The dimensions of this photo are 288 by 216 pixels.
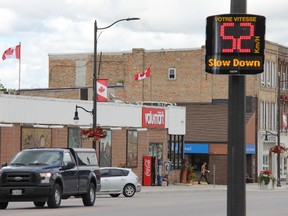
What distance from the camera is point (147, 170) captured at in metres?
64.0

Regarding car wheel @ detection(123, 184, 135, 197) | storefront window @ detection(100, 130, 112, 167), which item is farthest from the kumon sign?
car wheel @ detection(123, 184, 135, 197)

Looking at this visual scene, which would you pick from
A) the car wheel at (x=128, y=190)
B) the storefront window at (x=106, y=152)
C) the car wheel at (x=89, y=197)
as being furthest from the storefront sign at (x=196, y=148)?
the car wheel at (x=89, y=197)

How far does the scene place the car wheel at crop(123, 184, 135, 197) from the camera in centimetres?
4353

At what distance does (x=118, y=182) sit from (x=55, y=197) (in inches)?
567

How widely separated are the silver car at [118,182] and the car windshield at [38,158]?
13244mm

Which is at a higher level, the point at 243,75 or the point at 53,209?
the point at 243,75

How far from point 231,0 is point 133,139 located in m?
55.8

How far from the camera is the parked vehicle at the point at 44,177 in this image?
2861cm

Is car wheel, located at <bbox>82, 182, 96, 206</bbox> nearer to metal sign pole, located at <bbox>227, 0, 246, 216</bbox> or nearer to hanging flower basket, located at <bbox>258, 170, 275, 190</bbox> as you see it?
metal sign pole, located at <bbox>227, 0, 246, 216</bbox>

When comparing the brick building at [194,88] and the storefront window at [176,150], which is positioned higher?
the brick building at [194,88]

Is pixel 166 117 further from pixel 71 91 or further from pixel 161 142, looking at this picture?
pixel 71 91

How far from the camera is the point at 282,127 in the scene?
84812 mm

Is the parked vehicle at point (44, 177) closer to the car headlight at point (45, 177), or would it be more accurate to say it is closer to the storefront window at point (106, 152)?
the car headlight at point (45, 177)

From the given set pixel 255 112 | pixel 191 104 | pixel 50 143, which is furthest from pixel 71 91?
pixel 50 143
